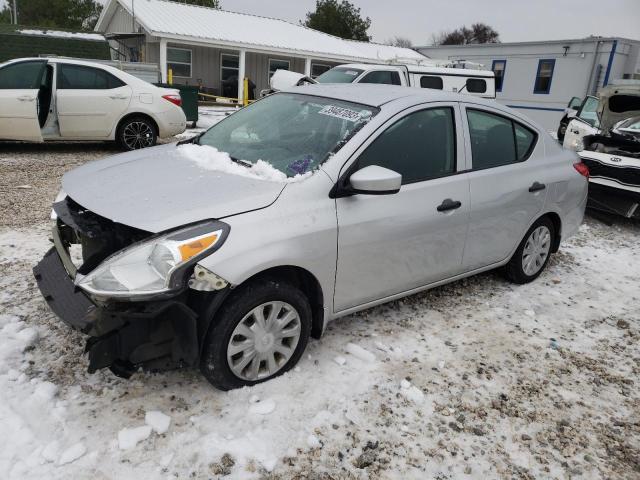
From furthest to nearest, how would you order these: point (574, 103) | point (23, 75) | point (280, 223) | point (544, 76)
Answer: point (544, 76), point (574, 103), point (23, 75), point (280, 223)

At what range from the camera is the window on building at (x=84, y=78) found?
27.2 feet

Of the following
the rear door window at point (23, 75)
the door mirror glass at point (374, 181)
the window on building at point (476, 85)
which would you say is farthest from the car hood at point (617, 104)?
the rear door window at point (23, 75)

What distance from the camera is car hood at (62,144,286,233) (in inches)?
100

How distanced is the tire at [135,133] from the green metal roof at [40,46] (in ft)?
44.2

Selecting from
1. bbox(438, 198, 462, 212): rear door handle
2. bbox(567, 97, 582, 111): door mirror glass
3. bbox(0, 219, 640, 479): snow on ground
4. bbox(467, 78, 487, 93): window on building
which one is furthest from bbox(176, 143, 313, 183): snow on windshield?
bbox(567, 97, 582, 111): door mirror glass

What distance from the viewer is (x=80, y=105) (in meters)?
8.35

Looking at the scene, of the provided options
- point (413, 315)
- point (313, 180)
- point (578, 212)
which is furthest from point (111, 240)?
point (578, 212)

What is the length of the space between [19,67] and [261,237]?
7.47 metres

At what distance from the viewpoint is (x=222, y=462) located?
237 cm

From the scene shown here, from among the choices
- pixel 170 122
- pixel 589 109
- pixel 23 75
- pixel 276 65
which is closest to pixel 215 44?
pixel 276 65

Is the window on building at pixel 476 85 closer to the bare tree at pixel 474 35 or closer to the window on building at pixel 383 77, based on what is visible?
the window on building at pixel 383 77

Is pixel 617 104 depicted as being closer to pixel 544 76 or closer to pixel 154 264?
pixel 154 264

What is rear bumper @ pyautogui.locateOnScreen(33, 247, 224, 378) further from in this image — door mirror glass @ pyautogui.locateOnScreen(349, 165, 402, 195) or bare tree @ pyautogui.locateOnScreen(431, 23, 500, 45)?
bare tree @ pyautogui.locateOnScreen(431, 23, 500, 45)

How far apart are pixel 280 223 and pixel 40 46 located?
21450mm
